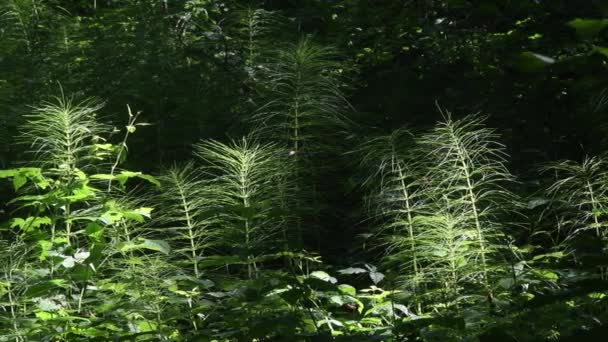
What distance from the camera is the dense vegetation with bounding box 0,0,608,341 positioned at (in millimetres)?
2594

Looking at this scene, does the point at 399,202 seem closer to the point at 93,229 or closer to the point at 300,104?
the point at 300,104

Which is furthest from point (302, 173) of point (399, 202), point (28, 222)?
point (28, 222)

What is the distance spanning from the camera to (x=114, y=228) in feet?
10.4

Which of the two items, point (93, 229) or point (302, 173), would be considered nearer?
point (93, 229)

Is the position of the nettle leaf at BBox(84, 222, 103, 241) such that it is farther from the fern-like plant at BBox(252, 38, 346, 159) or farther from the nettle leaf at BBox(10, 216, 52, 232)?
the fern-like plant at BBox(252, 38, 346, 159)

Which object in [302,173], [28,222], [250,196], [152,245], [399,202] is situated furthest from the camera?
[302,173]

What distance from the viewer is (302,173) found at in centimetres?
417

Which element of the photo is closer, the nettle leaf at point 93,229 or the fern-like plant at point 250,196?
the nettle leaf at point 93,229

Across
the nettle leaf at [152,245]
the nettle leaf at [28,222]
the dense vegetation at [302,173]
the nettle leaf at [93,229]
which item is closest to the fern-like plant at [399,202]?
the dense vegetation at [302,173]

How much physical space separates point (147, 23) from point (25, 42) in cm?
A: 98

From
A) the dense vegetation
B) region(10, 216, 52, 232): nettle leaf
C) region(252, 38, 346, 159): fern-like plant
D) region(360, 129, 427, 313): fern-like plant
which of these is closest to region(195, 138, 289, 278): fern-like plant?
the dense vegetation

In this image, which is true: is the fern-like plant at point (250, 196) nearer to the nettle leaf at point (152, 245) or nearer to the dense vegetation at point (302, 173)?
the dense vegetation at point (302, 173)

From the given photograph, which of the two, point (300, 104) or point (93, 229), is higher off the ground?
point (300, 104)

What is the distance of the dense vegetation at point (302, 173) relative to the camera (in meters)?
2.59
